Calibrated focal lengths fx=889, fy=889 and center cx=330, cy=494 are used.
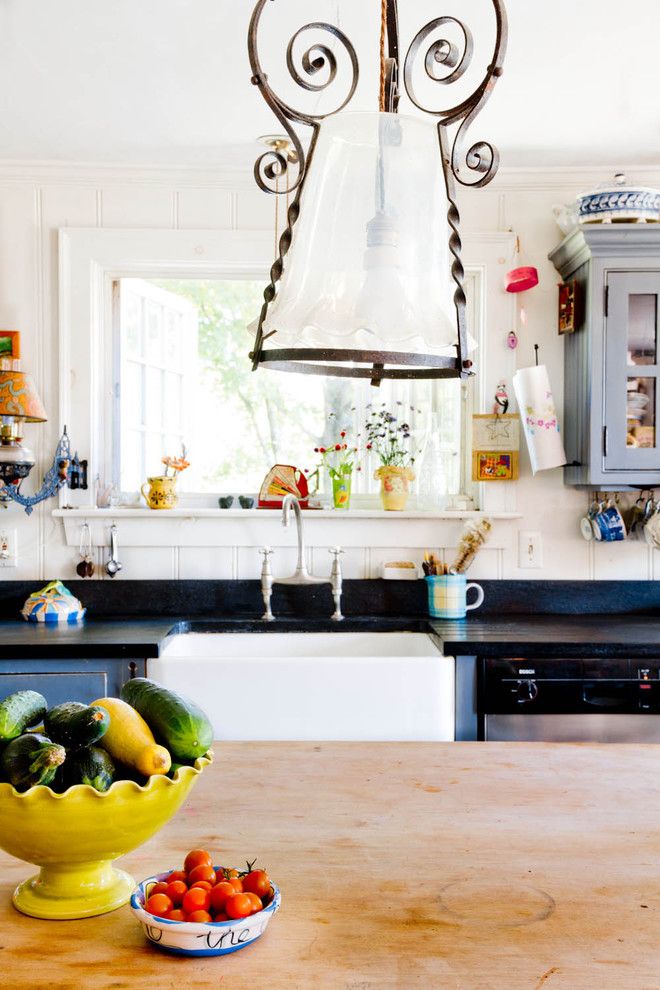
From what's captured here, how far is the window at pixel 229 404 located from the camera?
342cm

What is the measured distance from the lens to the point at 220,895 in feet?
3.22

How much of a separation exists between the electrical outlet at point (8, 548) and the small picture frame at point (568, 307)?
2130 millimetres

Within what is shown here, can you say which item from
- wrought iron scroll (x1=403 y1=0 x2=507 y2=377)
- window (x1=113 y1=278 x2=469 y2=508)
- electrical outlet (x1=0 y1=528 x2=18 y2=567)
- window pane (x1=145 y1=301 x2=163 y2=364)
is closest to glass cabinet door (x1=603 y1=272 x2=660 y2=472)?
window (x1=113 y1=278 x2=469 y2=508)

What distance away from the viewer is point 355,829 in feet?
4.30

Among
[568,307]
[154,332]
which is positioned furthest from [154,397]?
[568,307]

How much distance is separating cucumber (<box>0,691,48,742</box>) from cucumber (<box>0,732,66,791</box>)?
0.08 ft

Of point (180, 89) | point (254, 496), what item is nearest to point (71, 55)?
point (180, 89)

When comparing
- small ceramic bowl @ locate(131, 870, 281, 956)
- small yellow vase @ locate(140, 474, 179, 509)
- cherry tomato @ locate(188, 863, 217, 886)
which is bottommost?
small ceramic bowl @ locate(131, 870, 281, 956)

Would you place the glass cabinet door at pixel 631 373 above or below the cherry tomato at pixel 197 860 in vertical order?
above

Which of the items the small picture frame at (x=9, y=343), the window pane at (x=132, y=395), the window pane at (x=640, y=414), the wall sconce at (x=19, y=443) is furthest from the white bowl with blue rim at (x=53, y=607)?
the window pane at (x=640, y=414)

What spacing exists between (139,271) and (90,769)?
2.61m

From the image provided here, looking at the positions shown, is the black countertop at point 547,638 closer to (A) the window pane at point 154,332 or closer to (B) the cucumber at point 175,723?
(A) the window pane at point 154,332

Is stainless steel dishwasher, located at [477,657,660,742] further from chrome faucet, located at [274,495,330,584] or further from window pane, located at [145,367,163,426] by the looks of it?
window pane, located at [145,367,163,426]

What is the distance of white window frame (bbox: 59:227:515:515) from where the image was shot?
324 centimetres
